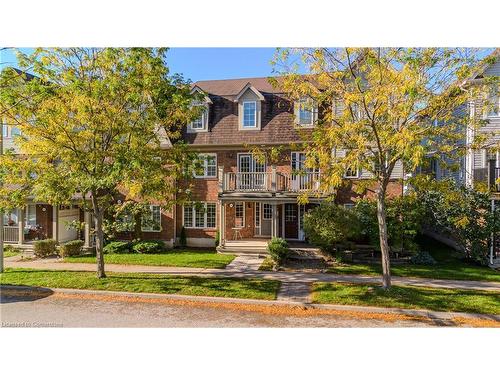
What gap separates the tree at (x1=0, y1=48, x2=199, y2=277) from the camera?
9031mm

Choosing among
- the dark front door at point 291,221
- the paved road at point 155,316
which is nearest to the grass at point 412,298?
the paved road at point 155,316

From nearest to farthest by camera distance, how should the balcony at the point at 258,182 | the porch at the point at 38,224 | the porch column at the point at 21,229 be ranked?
the balcony at the point at 258,182, the porch column at the point at 21,229, the porch at the point at 38,224

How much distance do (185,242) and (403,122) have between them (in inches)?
518

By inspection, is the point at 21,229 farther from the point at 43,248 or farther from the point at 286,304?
the point at 286,304

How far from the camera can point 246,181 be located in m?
16.6

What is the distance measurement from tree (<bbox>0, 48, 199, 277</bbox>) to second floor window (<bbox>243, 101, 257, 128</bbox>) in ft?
25.6

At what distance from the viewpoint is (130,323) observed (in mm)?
7492

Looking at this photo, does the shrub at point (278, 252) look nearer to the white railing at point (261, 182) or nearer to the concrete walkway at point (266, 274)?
the concrete walkway at point (266, 274)

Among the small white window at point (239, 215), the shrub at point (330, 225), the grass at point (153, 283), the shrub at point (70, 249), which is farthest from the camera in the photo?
the small white window at point (239, 215)

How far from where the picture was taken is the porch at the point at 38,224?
56.9ft

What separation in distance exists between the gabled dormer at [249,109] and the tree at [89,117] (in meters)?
7.76

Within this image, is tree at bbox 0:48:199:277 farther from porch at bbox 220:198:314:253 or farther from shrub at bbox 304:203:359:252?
porch at bbox 220:198:314:253

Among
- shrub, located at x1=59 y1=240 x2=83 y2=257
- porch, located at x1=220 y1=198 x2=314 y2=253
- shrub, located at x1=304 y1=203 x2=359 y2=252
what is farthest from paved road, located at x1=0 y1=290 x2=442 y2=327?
porch, located at x1=220 y1=198 x2=314 y2=253

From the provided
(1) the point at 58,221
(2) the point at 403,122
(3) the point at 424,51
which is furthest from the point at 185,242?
(3) the point at 424,51
